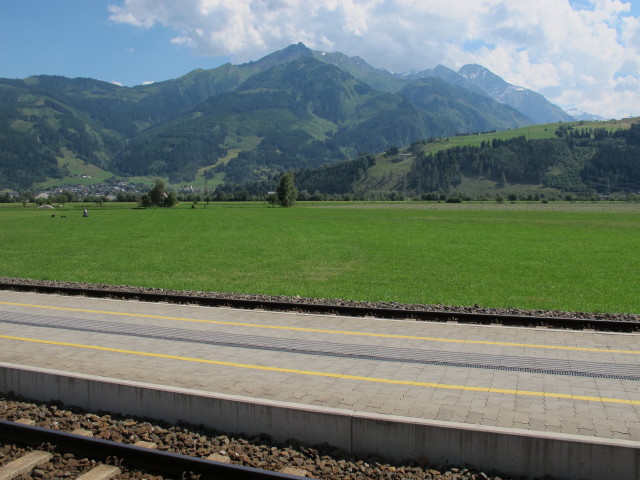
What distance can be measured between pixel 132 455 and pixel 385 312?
31.9ft

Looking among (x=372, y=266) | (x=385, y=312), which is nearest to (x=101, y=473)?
(x=385, y=312)

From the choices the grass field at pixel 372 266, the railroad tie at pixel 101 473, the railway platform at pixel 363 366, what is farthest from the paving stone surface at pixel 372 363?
the grass field at pixel 372 266

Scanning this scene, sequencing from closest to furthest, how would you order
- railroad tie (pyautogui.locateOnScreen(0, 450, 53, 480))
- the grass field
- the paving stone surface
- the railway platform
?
railroad tie (pyautogui.locateOnScreen(0, 450, 53, 480))
the railway platform
the paving stone surface
the grass field

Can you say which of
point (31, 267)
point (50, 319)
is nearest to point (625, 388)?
point (50, 319)

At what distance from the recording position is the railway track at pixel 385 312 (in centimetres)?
1447

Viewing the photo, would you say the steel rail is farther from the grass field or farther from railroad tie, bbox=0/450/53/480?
the grass field

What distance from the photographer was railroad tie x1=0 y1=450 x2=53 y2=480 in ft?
23.1

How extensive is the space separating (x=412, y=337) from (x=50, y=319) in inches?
409

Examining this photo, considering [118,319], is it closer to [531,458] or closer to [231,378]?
[231,378]

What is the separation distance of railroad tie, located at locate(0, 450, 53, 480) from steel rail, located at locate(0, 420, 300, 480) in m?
0.26

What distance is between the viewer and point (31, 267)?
31.5 metres

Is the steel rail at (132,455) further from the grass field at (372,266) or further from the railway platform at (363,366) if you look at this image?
the grass field at (372,266)

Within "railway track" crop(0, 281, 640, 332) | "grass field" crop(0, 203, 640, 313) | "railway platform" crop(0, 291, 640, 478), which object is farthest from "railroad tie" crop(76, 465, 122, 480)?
"grass field" crop(0, 203, 640, 313)

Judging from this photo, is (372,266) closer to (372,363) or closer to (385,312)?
A: (385,312)
